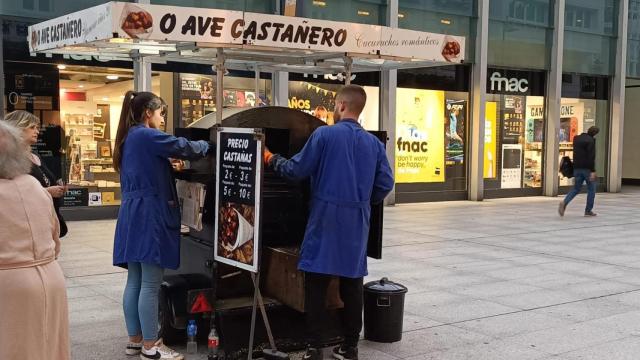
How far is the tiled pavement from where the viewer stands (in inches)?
204

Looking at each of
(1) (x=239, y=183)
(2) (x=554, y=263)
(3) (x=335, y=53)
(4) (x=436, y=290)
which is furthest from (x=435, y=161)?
(1) (x=239, y=183)

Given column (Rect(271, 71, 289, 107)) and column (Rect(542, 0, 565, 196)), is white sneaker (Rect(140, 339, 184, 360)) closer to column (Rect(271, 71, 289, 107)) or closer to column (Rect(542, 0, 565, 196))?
column (Rect(271, 71, 289, 107))

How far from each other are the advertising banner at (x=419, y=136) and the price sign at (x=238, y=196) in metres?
10.9

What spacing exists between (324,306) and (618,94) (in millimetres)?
16828

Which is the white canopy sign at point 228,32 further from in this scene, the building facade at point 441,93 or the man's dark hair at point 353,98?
the building facade at point 441,93

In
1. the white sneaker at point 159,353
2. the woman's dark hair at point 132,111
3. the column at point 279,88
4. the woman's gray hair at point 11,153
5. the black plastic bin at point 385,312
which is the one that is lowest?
the white sneaker at point 159,353

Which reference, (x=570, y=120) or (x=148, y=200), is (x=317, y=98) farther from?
(x=148, y=200)

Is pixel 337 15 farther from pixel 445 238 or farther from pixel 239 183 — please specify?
pixel 239 183

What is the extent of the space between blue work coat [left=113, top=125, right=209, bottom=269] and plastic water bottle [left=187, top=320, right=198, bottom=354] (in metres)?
0.47

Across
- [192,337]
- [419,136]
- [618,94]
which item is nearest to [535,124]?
[618,94]

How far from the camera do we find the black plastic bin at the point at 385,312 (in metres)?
5.18

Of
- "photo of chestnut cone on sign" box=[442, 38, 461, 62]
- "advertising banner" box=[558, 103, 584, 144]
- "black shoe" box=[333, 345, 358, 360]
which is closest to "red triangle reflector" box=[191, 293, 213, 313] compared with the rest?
"black shoe" box=[333, 345, 358, 360]

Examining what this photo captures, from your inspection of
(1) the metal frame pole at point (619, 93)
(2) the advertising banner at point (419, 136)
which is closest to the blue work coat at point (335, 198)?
(2) the advertising banner at point (419, 136)

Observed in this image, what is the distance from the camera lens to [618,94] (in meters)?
19.1
